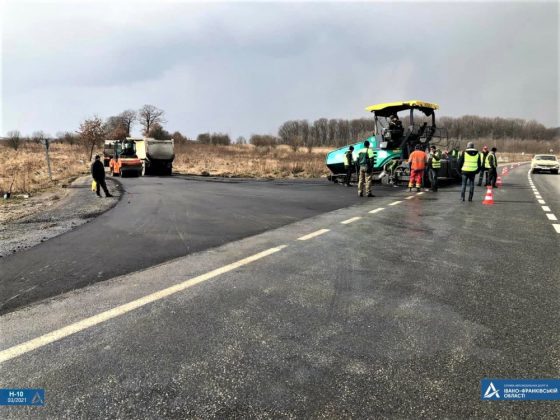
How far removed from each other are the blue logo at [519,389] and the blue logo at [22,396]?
2.75 metres

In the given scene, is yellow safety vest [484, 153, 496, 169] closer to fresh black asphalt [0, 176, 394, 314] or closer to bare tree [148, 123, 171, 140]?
fresh black asphalt [0, 176, 394, 314]

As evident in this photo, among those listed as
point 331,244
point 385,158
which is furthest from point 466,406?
point 385,158

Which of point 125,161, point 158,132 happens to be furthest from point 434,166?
point 158,132

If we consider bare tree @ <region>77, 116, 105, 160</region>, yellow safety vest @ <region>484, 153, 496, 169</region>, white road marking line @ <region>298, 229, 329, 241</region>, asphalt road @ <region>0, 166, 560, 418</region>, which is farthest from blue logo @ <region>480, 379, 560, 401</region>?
bare tree @ <region>77, 116, 105, 160</region>

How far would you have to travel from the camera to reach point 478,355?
3.11 m

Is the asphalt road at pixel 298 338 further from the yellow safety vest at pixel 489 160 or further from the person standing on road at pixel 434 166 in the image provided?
the yellow safety vest at pixel 489 160

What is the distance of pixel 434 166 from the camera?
16953mm

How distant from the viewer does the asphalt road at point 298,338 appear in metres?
2.57

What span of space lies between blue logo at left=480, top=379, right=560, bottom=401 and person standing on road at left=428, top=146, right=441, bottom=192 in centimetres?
1465

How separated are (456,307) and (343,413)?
82.4 inches

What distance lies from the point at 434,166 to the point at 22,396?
1656 cm

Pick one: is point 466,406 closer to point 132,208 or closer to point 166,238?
point 166,238

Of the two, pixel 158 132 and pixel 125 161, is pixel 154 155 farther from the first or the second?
pixel 158 132

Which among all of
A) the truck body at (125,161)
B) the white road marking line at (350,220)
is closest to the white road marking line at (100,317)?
the white road marking line at (350,220)
